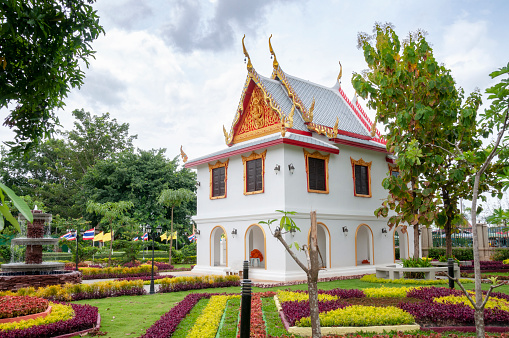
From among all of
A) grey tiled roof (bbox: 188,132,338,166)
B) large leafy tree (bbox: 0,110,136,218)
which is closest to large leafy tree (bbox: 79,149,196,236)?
large leafy tree (bbox: 0,110,136,218)

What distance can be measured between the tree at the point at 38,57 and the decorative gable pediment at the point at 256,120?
11250mm

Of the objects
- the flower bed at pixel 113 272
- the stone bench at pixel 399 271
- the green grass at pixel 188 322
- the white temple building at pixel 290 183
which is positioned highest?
the white temple building at pixel 290 183

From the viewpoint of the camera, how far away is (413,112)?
14.3 m

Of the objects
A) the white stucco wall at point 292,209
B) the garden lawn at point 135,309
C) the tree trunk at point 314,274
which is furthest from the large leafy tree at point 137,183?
the tree trunk at point 314,274

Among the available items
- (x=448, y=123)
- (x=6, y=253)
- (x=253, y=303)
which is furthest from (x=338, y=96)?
(x=6, y=253)

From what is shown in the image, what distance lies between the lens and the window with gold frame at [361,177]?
→ 18719 mm

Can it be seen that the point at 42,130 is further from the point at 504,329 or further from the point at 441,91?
the point at 441,91

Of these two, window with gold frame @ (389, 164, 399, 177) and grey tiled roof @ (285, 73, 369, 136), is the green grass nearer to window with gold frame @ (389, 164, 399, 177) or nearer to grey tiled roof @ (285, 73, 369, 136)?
grey tiled roof @ (285, 73, 369, 136)

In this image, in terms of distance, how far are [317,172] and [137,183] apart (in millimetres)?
18799

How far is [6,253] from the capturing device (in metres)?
25.3

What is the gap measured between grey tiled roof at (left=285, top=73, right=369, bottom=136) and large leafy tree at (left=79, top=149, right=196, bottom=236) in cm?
1507

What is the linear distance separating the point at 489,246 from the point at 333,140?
12.5 m

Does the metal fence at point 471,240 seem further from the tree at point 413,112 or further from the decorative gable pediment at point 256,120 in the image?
the decorative gable pediment at point 256,120

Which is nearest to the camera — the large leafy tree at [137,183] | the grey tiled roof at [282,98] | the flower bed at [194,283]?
the flower bed at [194,283]
